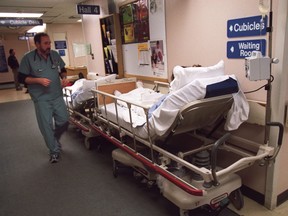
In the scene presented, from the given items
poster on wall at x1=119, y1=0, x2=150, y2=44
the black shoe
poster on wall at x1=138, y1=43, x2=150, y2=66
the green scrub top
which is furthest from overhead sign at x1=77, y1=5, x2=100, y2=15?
the black shoe

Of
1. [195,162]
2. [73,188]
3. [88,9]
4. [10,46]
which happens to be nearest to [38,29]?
[10,46]

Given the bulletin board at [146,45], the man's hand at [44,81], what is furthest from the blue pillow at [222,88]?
the man's hand at [44,81]

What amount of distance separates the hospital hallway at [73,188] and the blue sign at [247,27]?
1519 mm

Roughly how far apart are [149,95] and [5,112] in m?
5.40

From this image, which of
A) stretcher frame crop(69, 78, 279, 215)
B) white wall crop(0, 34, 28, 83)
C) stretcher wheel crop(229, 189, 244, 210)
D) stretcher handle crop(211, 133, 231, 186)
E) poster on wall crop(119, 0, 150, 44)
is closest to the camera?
stretcher handle crop(211, 133, 231, 186)

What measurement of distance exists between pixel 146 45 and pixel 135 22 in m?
0.42

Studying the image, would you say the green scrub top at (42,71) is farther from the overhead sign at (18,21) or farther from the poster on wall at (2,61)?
the poster on wall at (2,61)

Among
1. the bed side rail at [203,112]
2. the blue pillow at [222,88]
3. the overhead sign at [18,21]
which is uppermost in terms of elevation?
the overhead sign at [18,21]

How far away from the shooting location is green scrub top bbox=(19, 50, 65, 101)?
3141 millimetres

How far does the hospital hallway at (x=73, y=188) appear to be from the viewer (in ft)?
7.71

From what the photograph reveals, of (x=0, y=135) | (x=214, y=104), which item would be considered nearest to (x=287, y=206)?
(x=214, y=104)

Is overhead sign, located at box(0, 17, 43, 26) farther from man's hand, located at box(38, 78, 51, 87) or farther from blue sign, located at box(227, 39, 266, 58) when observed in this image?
blue sign, located at box(227, 39, 266, 58)

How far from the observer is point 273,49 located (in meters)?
1.93

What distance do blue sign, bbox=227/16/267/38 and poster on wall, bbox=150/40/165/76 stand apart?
1.09 m
